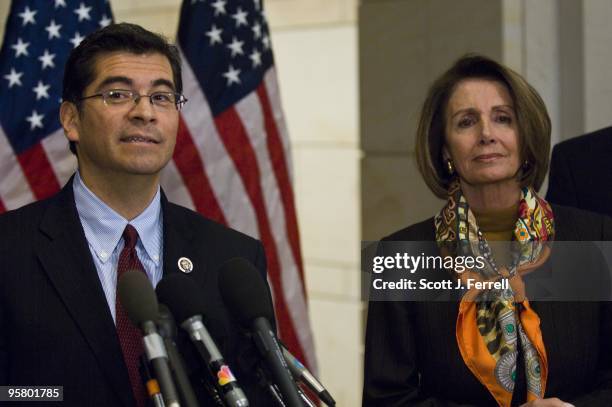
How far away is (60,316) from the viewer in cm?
209

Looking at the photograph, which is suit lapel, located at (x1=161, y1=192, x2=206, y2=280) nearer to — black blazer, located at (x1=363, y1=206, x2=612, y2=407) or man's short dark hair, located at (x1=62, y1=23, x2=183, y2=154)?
man's short dark hair, located at (x1=62, y1=23, x2=183, y2=154)

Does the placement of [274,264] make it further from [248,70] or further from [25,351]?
[25,351]

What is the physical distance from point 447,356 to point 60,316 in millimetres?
917

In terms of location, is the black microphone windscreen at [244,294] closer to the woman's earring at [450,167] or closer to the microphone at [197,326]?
the microphone at [197,326]

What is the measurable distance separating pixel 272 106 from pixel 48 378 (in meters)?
2.03

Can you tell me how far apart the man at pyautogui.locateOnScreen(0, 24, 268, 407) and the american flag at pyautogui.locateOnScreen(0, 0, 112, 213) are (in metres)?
1.03

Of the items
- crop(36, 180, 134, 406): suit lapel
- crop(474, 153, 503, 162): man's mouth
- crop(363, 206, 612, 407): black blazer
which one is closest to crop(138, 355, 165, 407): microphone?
crop(36, 180, 134, 406): suit lapel

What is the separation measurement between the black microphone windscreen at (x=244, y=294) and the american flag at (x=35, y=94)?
1882 millimetres

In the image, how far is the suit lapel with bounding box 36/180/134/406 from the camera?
207 cm

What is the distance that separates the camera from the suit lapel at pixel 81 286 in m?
2.07

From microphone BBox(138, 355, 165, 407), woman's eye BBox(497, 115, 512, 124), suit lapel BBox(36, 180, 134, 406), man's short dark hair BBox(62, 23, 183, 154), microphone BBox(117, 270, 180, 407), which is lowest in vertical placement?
microphone BBox(138, 355, 165, 407)

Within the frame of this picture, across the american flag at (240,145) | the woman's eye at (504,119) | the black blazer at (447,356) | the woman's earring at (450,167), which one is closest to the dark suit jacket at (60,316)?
the black blazer at (447,356)

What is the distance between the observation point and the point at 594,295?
7.74 feet

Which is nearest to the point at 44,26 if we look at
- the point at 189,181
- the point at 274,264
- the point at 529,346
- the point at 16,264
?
the point at 189,181
